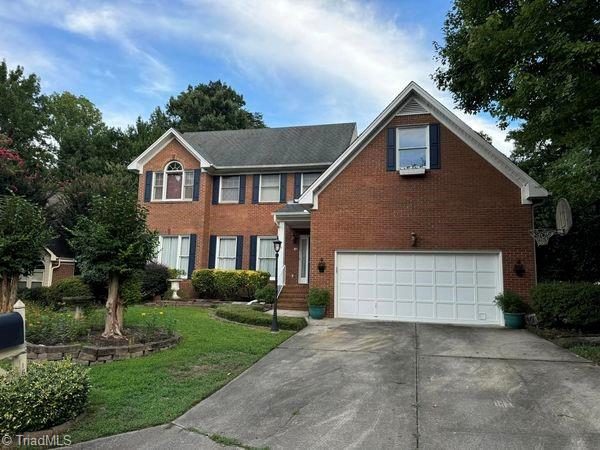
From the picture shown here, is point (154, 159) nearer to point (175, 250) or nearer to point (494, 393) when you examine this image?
point (175, 250)

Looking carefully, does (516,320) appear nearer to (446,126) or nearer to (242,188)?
(446,126)

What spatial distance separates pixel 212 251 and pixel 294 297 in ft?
17.4

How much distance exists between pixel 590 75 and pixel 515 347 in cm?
602

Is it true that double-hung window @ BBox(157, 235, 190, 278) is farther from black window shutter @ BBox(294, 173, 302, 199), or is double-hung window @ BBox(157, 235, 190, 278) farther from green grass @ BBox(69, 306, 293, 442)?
green grass @ BBox(69, 306, 293, 442)

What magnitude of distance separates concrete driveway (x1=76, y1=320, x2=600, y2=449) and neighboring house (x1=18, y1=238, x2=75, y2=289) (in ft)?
55.0

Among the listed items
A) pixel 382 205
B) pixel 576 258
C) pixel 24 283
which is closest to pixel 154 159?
pixel 24 283

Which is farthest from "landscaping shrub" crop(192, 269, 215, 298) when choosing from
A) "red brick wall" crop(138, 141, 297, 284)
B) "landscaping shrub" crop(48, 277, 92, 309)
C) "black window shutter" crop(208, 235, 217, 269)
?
"landscaping shrub" crop(48, 277, 92, 309)

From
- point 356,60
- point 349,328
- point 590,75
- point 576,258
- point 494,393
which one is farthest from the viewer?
point 576,258

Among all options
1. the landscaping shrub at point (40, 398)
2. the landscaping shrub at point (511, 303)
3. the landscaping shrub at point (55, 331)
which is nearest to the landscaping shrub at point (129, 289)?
the landscaping shrub at point (55, 331)

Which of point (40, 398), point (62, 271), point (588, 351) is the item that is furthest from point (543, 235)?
point (62, 271)

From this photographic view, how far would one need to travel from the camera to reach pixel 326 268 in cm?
1327

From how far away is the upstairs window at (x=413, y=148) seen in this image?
13.1 meters

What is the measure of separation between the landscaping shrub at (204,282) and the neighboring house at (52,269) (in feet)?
25.1

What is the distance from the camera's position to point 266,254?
58.7 feet
